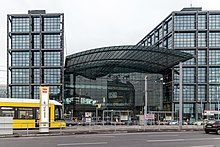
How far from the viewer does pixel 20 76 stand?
246 feet

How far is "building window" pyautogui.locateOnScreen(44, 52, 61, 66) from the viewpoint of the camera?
3002 inches

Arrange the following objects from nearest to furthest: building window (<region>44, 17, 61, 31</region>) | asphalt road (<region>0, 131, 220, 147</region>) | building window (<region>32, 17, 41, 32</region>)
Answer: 1. asphalt road (<region>0, 131, 220, 147</region>)
2. building window (<region>44, 17, 61, 31</region>)
3. building window (<region>32, 17, 41, 32</region>)

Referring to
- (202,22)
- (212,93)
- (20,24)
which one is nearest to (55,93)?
(20,24)

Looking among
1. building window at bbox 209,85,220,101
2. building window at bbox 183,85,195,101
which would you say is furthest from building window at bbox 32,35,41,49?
building window at bbox 209,85,220,101

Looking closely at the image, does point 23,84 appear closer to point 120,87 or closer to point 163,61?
point 120,87

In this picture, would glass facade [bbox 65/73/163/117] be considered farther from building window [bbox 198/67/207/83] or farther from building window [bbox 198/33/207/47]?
building window [bbox 198/33/207/47]

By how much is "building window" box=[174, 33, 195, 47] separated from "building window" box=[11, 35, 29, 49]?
128 ft

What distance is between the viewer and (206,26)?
262 feet

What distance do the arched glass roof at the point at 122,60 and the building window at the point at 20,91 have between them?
11.2 m

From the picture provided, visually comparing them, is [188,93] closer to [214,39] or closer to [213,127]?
[214,39]

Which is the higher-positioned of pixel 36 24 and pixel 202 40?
pixel 36 24

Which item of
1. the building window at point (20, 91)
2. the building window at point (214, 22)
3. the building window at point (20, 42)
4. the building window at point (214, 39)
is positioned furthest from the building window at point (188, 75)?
the building window at point (20, 42)

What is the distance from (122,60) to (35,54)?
73.4ft

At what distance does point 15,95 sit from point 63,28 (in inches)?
821
